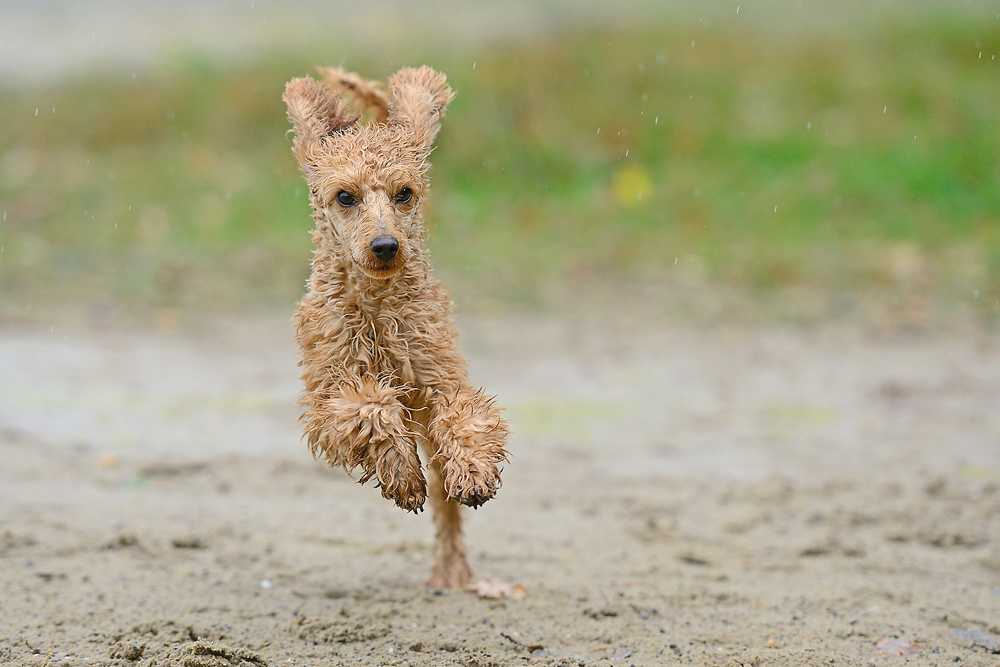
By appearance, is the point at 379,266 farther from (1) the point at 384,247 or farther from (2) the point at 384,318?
(2) the point at 384,318

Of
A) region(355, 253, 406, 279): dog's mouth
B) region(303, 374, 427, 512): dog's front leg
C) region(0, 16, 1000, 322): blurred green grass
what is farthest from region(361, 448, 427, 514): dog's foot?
region(0, 16, 1000, 322): blurred green grass

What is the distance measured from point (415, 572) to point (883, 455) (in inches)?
133

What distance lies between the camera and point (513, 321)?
917 cm

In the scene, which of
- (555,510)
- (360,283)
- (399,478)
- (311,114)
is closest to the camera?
(399,478)

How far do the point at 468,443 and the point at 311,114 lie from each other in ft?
4.54

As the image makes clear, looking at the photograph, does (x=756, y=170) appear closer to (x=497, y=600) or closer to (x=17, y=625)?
(x=497, y=600)

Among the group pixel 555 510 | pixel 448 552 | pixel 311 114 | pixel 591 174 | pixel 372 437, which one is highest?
pixel 591 174

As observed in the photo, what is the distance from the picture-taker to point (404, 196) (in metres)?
3.51

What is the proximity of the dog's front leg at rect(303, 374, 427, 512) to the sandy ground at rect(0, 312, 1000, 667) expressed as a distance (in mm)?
909

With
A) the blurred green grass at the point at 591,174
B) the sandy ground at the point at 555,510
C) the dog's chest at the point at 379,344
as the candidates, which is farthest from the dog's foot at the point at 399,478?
the blurred green grass at the point at 591,174

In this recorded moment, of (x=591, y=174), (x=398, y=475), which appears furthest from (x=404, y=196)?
(x=591, y=174)

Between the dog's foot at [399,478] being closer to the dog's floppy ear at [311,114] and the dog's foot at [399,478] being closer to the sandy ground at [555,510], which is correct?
the sandy ground at [555,510]

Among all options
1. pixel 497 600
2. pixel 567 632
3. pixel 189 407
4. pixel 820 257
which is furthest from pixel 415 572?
pixel 820 257

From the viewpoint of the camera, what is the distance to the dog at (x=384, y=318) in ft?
10.8
